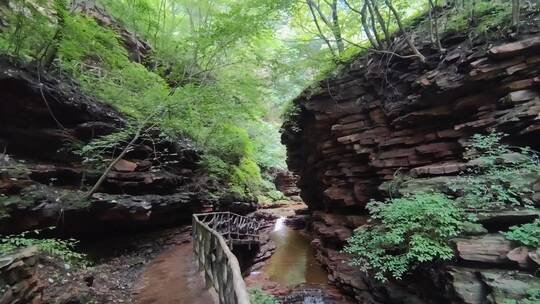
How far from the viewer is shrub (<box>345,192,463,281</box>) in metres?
5.82

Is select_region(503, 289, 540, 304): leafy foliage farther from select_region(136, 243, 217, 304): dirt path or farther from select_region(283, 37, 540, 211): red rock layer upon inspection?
select_region(136, 243, 217, 304): dirt path

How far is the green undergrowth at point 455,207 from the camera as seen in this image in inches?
225

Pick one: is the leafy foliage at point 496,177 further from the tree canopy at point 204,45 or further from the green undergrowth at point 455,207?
the tree canopy at point 204,45

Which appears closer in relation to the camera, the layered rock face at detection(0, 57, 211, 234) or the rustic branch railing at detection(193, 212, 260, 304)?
the rustic branch railing at detection(193, 212, 260, 304)

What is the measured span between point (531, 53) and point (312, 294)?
841cm

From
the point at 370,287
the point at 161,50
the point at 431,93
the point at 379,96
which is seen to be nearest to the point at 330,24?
the point at 379,96

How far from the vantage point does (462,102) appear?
8.30m

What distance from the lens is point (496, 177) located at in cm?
606

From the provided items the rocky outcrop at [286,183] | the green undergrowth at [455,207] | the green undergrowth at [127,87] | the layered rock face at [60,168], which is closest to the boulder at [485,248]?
the green undergrowth at [455,207]

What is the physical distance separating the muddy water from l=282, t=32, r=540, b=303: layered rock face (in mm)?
586

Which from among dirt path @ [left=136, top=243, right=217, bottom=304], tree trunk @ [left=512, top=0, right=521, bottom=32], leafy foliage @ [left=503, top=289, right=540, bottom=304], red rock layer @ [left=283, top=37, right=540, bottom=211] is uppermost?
tree trunk @ [left=512, top=0, right=521, bottom=32]

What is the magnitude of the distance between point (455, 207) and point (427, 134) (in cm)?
365

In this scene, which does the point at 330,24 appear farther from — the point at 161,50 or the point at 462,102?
the point at 161,50

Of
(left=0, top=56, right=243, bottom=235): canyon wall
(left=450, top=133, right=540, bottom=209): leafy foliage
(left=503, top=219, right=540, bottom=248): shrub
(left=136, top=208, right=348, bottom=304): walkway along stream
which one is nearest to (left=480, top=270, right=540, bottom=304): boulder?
(left=503, top=219, right=540, bottom=248): shrub
